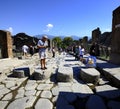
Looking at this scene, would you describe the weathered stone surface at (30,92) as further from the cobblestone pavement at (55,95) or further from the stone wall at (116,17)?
the stone wall at (116,17)

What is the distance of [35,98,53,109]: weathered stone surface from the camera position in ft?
12.1

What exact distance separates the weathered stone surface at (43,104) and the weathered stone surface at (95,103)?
0.91m

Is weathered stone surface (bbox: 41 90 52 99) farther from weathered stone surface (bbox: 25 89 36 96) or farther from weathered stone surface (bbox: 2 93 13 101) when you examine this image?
weathered stone surface (bbox: 2 93 13 101)

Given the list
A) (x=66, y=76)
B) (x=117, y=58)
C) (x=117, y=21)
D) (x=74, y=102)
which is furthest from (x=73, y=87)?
(x=117, y=21)

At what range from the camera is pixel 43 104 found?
12.6 feet

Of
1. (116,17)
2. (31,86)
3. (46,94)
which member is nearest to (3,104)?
(46,94)

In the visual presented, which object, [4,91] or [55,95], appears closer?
[55,95]

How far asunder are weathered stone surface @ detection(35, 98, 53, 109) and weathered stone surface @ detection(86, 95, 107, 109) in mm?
914

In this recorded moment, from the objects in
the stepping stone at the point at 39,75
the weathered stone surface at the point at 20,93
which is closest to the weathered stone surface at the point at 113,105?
the weathered stone surface at the point at 20,93

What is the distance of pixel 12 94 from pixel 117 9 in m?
7.99

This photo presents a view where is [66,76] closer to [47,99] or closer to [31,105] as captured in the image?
[47,99]

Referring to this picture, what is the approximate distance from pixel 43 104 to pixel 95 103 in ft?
4.25

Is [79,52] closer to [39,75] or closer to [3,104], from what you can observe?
[39,75]

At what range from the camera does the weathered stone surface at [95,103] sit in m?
3.75
